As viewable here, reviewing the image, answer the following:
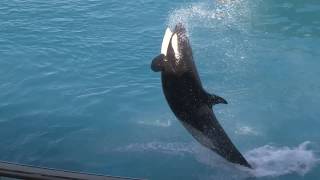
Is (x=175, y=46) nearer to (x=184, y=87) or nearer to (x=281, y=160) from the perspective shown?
(x=184, y=87)

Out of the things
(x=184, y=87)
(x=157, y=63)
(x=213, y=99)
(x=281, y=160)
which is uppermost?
(x=157, y=63)

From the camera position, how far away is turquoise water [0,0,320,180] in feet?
26.6

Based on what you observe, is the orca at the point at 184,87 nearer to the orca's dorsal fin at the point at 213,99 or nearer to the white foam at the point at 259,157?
the orca's dorsal fin at the point at 213,99

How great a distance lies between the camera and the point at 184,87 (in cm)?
521

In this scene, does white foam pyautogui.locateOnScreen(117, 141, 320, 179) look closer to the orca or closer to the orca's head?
the orca

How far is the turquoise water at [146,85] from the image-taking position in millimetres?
8109

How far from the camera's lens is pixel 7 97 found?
1008cm

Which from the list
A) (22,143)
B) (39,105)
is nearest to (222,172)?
(22,143)

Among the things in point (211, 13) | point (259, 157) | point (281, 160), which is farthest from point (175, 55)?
point (211, 13)

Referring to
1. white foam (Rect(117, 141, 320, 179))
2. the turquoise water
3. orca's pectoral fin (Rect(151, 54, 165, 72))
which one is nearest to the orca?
orca's pectoral fin (Rect(151, 54, 165, 72))

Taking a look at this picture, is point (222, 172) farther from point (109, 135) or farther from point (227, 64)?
point (227, 64)

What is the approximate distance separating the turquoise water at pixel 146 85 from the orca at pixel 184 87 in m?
2.15

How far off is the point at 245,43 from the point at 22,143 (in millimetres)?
6461

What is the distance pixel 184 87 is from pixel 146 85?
218 inches
